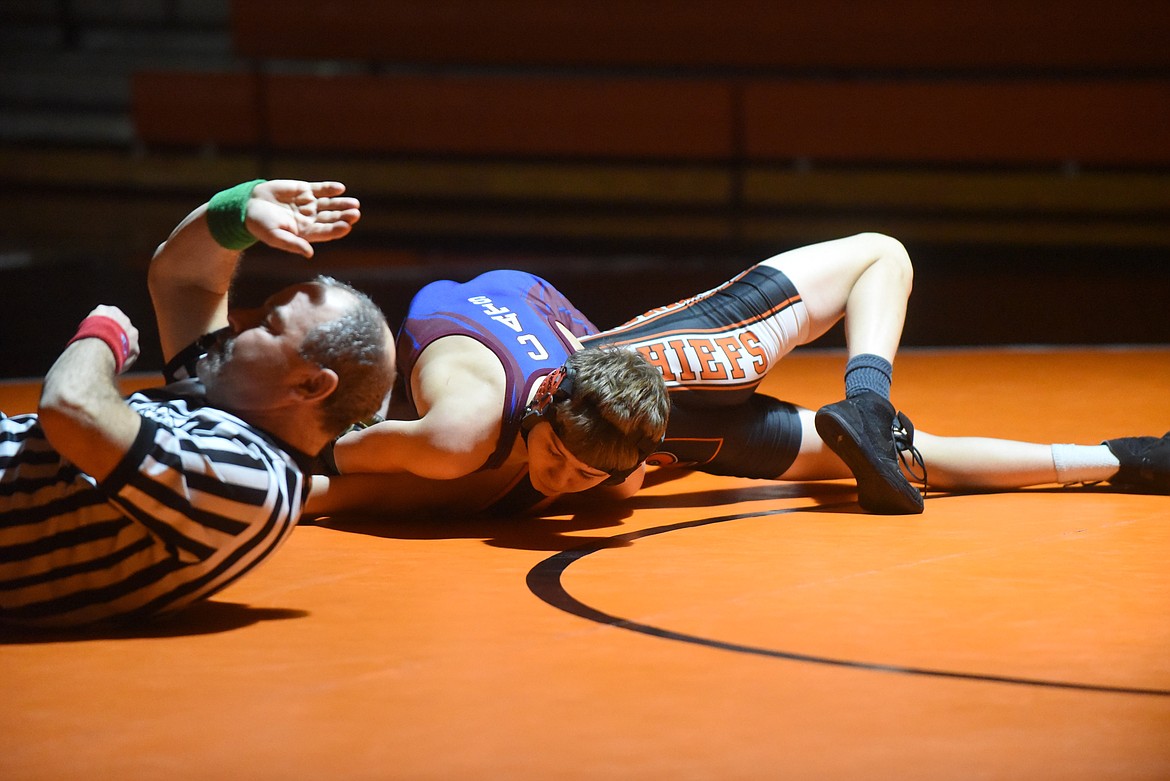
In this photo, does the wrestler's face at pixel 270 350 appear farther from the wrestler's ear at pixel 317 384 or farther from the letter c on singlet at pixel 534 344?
the letter c on singlet at pixel 534 344

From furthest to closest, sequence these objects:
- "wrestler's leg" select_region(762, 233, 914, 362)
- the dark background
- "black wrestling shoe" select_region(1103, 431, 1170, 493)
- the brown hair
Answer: the dark background → "wrestler's leg" select_region(762, 233, 914, 362) → "black wrestling shoe" select_region(1103, 431, 1170, 493) → the brown hair

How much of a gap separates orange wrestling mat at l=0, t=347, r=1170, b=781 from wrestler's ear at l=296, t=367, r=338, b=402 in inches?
13.6

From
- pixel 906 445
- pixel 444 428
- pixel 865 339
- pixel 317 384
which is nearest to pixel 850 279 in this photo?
pixel 865 339

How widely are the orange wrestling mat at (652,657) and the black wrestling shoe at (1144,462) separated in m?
0.09

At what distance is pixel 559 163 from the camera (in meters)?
9.91

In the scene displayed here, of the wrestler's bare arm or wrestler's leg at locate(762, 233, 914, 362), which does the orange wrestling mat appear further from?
wrestler's leg at locate(762, 233, 914, 362)

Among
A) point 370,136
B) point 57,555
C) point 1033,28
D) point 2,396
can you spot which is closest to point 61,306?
point 2,396

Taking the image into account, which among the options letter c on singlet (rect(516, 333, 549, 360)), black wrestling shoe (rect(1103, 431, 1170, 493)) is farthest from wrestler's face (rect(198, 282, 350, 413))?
black wrestling shoe (rect(1103, 431, 1170, 493))

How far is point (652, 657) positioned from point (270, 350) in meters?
0.65

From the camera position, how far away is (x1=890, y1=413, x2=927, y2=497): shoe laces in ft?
9.50

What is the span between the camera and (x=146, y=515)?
1.82 metres

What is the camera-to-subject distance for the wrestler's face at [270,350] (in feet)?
6.23

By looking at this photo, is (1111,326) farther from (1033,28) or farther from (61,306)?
(61,306)

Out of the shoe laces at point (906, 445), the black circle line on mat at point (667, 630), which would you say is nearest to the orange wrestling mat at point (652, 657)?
the black circle line on mat at point (667, 630)
